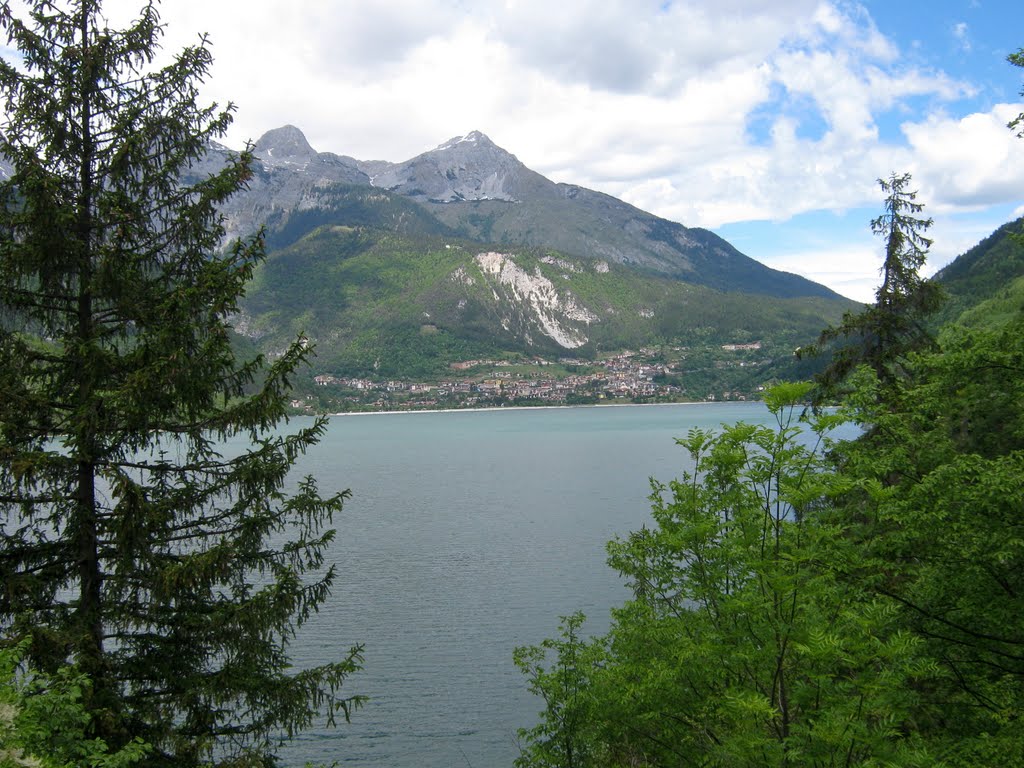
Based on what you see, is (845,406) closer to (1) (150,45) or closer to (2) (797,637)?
(2) (797,637)

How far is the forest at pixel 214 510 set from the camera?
788cm

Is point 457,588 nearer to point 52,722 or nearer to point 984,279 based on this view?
point 52,722

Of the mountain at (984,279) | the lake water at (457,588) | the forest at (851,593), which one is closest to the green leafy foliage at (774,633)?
the forest at (851,593)

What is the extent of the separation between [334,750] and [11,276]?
21029 mm

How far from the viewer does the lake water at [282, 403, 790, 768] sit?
26031mm

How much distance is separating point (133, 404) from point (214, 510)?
2715mm

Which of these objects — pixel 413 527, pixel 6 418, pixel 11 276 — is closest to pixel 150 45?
pixel 11 276

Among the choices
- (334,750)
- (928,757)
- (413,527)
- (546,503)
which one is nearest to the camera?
(928,757)

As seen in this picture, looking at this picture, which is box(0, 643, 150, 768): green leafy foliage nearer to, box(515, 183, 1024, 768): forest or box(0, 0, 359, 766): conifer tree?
box(0, 0, 359, 766): conifer tree

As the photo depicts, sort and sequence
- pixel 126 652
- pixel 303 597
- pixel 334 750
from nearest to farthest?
pixel 126 652 < pixel 303 597 < pixel 334 750

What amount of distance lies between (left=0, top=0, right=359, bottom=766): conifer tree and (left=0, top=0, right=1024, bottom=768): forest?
35 millimetres

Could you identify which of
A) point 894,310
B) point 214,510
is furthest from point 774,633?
point 894,310

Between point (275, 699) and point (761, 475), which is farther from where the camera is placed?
point (275, 699)

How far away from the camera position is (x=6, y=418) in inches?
338
